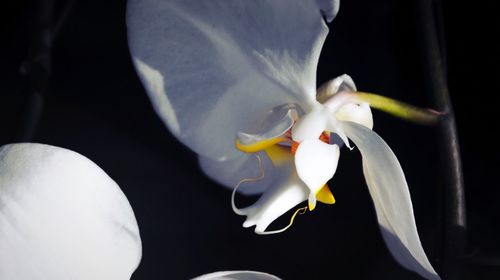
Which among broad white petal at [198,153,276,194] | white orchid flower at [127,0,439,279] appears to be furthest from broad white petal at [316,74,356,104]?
broad white petal at [198,153,276,194]

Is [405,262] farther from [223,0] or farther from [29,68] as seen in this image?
[29,68]

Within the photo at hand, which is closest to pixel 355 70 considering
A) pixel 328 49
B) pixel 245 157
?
pixel 328 49

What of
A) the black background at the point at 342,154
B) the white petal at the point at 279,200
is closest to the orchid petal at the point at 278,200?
the white petal at the point at 279,200

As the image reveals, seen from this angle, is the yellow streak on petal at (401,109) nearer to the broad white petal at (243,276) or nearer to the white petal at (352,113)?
the white petal at (352,113)

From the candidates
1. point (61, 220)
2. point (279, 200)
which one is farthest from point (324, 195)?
point (61, 220)

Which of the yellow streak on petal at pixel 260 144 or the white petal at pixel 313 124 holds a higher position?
Answer: the white petal at pixel 313 124

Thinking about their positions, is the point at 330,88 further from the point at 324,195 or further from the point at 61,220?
the point at 61,220

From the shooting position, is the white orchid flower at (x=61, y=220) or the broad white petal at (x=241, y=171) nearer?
the white orchid flower at (x=61, y=220)
